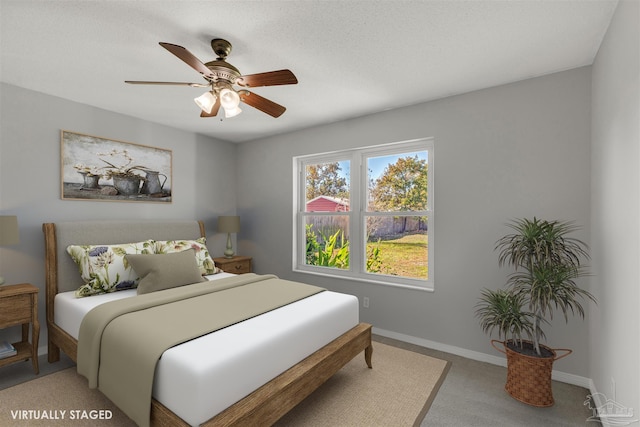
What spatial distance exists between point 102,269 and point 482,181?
3.57 metres

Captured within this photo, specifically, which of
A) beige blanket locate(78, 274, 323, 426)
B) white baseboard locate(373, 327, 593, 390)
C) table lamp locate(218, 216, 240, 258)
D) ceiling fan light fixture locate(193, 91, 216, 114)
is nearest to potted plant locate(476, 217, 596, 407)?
white baseboard locate(373, 327, 593, 390)

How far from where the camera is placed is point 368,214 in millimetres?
3689

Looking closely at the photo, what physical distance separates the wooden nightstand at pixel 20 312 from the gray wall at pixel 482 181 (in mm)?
2880

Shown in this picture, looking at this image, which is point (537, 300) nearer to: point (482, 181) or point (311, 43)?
point (482, 181)

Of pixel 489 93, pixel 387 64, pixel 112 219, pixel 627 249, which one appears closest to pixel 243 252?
pixel 112 219

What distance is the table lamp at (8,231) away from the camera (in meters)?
2.43

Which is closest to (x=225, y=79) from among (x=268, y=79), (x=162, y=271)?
(x=268, y=79)

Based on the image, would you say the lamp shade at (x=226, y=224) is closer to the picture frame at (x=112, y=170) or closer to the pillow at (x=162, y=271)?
the picture frame at (x=112, y=170)

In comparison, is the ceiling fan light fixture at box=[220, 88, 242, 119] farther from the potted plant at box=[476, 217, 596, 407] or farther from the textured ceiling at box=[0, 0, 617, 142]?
the potted plant at box=[476, 217, 596, 407]

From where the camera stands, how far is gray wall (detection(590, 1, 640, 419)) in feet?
4.86

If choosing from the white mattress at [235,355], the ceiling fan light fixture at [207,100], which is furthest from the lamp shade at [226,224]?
the ceiling fan light fixture at [207,100]

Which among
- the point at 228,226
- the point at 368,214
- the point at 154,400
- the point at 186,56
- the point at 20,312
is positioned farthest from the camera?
the point at 228,226

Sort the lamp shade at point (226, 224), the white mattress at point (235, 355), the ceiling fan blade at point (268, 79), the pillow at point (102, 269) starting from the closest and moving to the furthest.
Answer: the white mattress at point (235, 355) → the ceiling fan blade at point (268, 79) → the pillow at point (102, 269) → the lamp shade at point (226, 224)

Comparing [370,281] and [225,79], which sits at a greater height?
[225,79]
